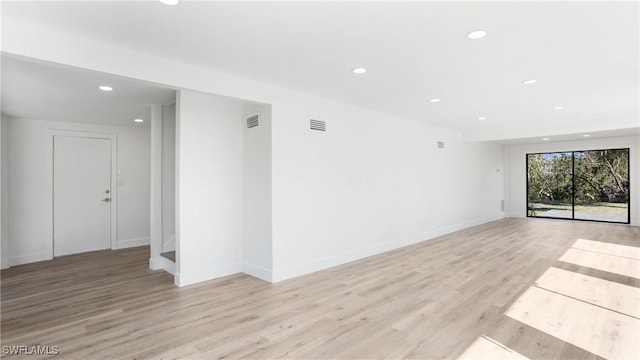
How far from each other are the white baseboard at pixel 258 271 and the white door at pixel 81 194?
3.43m

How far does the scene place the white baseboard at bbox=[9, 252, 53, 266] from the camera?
16.4ft

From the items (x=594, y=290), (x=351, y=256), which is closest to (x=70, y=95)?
(x=351, y=256)

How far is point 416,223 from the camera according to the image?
625 cm

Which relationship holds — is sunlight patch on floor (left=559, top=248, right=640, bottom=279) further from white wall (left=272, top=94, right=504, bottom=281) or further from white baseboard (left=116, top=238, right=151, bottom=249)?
white baseboard (left=116, top=238, right=151, bottom=249)

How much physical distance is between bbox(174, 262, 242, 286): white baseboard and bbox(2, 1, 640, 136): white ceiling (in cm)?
240

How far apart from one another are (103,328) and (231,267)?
1.66 metres

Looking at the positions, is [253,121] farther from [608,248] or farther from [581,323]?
[608,248]

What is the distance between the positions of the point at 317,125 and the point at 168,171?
225 centimetres

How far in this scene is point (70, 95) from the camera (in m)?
4.00

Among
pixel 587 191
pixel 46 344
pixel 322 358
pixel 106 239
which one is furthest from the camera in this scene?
pixel 587 191

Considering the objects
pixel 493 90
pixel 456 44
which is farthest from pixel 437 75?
pixel 493 90

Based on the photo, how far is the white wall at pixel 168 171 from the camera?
465 cm

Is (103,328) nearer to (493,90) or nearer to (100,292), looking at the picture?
(100,292)

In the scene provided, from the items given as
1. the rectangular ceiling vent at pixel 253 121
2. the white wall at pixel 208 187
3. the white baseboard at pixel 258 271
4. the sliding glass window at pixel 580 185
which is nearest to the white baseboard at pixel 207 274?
the white wall at pixel 208 187
